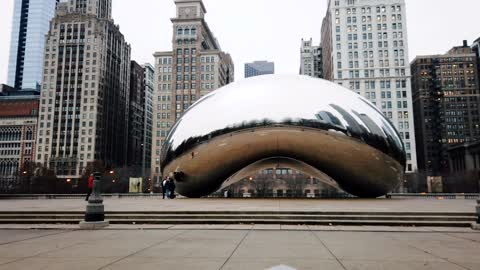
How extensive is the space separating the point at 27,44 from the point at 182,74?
12419cm

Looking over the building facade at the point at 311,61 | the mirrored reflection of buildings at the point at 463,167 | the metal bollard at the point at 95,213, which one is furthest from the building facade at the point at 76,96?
the metal bollard at the point at 95,213

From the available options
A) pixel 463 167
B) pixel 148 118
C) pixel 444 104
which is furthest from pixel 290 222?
pixel 148 118

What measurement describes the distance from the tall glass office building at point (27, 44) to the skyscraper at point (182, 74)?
111 meters

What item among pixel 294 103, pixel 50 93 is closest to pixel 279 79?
pixel 294 103

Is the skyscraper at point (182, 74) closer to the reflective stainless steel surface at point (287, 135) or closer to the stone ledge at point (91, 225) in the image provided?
the reflective stainless steel surface at point (287, 135)

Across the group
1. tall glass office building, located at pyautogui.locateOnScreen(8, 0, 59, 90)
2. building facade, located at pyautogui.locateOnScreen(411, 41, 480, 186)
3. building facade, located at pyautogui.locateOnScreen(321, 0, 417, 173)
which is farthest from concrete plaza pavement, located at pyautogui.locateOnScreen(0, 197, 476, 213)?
tall glass office building, located at pyautogui.locateOnScreen(8, 0, 59, 90)

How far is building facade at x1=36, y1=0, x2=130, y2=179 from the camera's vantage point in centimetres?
12125

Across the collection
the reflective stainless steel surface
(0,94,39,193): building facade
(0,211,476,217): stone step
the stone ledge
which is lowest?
the stone ledge

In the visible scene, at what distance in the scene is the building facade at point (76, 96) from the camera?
398ft

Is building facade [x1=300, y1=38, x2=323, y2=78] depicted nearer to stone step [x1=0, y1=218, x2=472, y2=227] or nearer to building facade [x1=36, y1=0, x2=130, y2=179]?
building facade [x1=36, y1=0, x2=130, y2=179]

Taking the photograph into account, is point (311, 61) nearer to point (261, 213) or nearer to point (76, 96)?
point (76, 96)

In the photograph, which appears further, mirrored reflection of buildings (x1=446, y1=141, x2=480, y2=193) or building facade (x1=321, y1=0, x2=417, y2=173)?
building facade (x1=321, y1=0, x2=417, y2=173)

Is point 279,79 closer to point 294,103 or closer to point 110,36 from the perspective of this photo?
point 294,103

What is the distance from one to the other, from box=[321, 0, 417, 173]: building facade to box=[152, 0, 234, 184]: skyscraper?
38.4 meters
